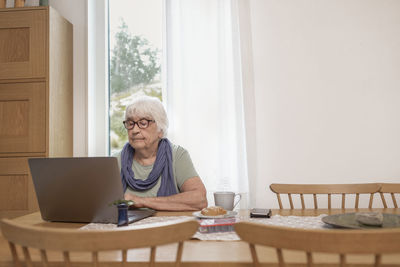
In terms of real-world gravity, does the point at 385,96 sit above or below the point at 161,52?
below

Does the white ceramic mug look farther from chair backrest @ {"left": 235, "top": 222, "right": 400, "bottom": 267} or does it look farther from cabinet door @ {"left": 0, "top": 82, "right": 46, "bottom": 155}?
cabinet door @ {"left": 0, "top": 82, "right": 46, "bottom": 155}

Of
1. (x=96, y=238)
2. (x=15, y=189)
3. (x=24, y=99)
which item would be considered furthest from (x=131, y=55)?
(x=96, y=238)

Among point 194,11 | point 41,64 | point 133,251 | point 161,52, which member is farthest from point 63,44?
point 133,251

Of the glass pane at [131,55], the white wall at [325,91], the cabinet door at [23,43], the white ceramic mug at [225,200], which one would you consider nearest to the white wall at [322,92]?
the white wall at [325,91]

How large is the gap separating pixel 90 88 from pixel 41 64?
17.8 inches

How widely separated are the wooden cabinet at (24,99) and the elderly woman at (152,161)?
76 centimetres

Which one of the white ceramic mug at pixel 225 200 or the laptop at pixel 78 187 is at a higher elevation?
the laptop at pixel 78 187

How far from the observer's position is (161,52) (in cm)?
291

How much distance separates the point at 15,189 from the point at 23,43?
0.97 meters

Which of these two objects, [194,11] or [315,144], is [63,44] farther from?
[315,144]

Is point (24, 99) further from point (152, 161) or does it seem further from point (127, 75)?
point (152, 161)

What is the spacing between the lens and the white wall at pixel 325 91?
8.37 feet

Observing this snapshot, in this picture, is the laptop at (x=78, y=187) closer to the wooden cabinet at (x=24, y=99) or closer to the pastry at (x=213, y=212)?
the pastry at (x=213, y=212)

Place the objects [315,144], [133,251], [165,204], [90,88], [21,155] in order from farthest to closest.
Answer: [90,88], [315,144], [21,155], [165,204], [133,251]
